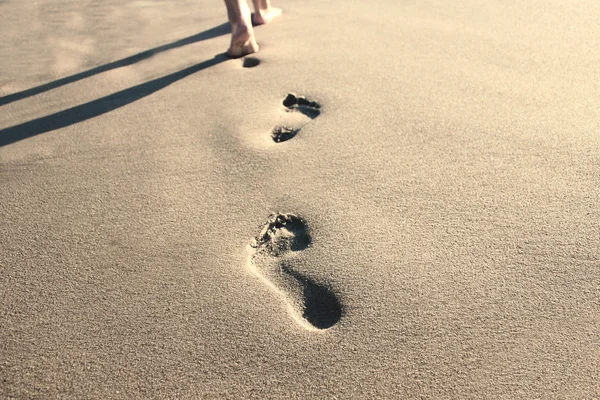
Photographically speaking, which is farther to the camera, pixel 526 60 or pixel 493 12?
pixel 493 12

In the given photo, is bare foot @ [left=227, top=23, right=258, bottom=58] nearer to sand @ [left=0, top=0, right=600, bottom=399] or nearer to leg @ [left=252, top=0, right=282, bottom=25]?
sand @ [left=0, top=0, right=600, bottom=399]

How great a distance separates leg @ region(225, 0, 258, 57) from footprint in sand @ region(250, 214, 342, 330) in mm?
1096

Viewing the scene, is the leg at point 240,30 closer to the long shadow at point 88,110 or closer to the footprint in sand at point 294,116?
the long shadow at point 88,110

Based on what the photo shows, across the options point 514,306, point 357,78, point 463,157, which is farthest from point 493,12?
point 514,306

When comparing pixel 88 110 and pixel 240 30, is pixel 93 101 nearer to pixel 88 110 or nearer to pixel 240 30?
pixel 88 110

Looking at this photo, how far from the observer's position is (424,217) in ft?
4.56

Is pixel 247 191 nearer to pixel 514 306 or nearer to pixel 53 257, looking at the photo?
pixel 53 257

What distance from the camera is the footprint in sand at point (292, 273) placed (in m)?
1.18

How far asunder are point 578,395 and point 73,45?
247 centimetres

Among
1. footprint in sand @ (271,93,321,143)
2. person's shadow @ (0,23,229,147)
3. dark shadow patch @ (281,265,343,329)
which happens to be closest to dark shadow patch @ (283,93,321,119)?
footprint in sand @ (271,93,321,143)

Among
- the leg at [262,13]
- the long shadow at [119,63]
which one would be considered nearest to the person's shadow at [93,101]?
the long shadow at [119,63]

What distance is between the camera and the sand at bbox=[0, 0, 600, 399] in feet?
3.54

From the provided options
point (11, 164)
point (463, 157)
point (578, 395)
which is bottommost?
point (578, 395)

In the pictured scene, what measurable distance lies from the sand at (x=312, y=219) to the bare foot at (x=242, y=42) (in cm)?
5
